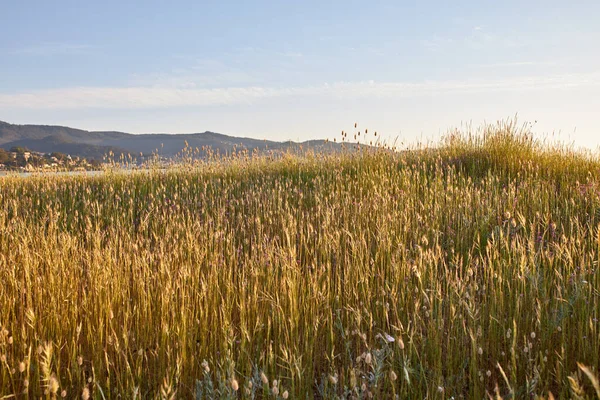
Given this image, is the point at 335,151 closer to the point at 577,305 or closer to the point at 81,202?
the point at 81,202

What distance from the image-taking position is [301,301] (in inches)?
112

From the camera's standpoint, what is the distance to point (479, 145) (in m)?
8.70

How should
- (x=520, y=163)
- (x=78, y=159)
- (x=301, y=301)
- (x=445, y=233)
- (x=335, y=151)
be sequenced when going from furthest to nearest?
(x=78, y=159) → (x=335, y=151) → (x=520, y=163) → (x=445, y=233) → (x=301, y=301)

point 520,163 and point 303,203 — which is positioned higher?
point 520,163

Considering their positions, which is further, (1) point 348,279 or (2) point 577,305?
(1) point 348,279

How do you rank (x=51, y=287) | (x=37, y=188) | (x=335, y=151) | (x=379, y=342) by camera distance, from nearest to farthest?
(x=379, y=342), (x=51, y=287), (x=37, y=188), (x=335, y=151)

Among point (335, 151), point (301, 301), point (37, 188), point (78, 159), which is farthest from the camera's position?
point (78, 159)

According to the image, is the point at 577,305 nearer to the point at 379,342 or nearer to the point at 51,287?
the point at 379,342

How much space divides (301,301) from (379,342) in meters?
0.57

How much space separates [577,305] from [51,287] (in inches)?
128

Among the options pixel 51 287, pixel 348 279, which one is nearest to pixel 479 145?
pixel 348 279

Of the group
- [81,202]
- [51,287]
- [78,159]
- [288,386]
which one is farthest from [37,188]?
[288,386]

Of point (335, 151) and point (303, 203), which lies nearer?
point (303, 203)

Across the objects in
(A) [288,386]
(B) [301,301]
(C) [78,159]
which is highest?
(C) [78,159]
